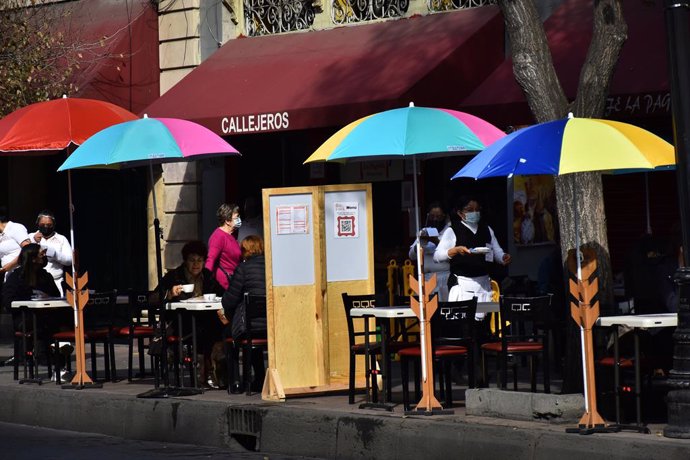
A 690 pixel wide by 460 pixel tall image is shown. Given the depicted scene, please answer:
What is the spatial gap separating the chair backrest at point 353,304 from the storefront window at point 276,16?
23.5ft

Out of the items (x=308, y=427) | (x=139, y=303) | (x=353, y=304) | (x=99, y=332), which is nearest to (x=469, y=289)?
(x=353, y=304)

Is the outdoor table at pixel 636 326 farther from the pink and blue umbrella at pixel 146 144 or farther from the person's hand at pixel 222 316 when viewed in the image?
the pink and blue umbrella at pixel 146 144

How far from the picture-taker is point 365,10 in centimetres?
1845

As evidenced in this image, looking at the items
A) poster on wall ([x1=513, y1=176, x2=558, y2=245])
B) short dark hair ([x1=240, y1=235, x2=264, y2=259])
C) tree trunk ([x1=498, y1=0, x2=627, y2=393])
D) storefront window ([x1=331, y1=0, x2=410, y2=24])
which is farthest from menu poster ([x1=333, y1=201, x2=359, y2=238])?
storefront window ([x1=331, y1=0, x2=410, y2=24])

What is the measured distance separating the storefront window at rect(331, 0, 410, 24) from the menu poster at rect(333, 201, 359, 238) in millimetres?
5944

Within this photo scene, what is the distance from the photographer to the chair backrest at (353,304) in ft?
39.3

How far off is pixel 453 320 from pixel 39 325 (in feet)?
16.9

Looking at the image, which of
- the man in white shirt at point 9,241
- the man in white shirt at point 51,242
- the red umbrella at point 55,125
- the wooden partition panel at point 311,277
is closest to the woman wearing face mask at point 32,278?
the man in white shirt at point 51,242

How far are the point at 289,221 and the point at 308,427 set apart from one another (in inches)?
81.8

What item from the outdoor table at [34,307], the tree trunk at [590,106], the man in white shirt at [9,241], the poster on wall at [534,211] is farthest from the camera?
the man in white shirt at [9,241]

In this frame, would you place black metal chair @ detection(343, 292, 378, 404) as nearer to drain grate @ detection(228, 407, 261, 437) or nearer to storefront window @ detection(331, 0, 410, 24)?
drain grate @ detection(228, 407, 261, 437)

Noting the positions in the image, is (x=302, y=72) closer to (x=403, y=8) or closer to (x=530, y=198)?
(x=403, y=8)

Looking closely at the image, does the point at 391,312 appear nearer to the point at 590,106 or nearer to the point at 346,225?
the point at 346,225

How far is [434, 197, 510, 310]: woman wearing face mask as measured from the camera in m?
13.4
